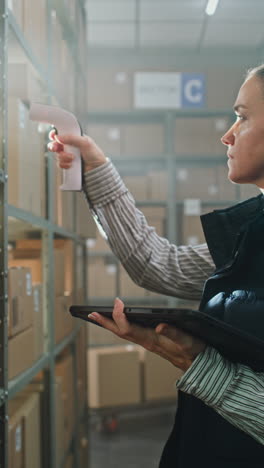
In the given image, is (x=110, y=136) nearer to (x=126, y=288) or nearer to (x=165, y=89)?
(x=165, y=89)

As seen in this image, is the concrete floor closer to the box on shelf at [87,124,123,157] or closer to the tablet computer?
the box on shelf at [87,124,123,157]

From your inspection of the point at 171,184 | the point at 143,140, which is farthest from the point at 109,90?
the point at 171,184

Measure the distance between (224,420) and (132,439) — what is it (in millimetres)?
2540

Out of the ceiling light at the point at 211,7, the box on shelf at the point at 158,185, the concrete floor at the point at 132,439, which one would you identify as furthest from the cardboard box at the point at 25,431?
the ceiling light at the point at 211,7

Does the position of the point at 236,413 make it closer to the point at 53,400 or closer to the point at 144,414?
the point at 53,400

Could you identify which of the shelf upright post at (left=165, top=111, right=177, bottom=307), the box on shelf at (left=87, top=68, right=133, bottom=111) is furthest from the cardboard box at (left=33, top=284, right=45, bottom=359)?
the box on shelf at (left=87, top=68, right=133, bottom=111)

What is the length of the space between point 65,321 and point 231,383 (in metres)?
1.21

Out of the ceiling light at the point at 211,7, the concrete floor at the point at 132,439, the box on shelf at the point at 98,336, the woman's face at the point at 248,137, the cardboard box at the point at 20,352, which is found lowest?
the concrete floor at the point at 132,439

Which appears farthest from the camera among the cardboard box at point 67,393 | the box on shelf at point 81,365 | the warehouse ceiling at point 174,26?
the warehouse ceiling at point 174,26

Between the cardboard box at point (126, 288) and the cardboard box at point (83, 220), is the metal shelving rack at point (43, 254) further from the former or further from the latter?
the cardboard box at point (126, 288)

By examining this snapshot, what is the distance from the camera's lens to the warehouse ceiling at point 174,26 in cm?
369

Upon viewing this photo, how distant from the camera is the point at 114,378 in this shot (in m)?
3.52

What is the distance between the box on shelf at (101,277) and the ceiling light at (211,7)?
84.3 inches

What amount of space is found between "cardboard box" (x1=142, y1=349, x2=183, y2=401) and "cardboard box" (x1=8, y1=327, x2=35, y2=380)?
2.32 m
